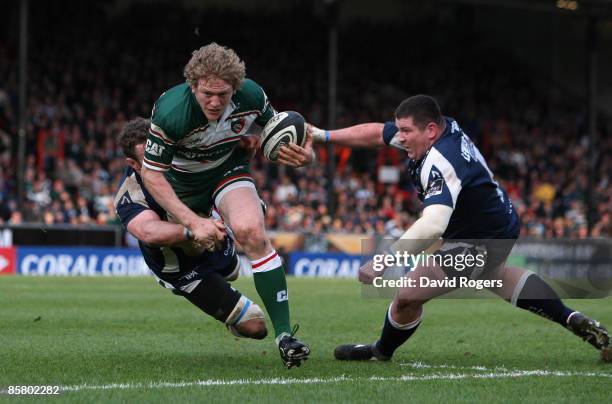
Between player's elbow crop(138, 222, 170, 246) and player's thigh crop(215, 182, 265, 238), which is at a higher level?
player's thigh crop(215, 182, 265, 238)

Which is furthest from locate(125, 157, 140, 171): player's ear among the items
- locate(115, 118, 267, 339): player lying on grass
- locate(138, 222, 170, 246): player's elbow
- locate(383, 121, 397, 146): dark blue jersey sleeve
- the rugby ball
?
locate(383, 121, 397, 146): dark blue jersey sleeve

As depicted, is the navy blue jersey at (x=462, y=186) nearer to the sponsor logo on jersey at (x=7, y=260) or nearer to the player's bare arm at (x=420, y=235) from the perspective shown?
the player's bare arm at (x=420, y=235)

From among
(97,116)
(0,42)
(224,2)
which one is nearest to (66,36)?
(0,42)

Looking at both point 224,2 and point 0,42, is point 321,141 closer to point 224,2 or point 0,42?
point 0,42

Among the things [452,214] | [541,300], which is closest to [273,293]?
[452,214]

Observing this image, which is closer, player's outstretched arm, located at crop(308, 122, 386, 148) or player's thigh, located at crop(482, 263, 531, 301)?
player's thigh, located at crop(482, 263, 531, 301)

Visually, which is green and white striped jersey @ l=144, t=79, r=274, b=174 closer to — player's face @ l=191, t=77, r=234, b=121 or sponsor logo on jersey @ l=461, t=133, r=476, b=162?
player's face @ l=191, t=77, r=234, b=121

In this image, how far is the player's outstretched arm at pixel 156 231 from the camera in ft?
23.2

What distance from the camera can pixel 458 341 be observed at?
364 inches

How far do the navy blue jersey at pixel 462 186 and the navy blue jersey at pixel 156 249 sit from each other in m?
1.58

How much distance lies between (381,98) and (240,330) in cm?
2776

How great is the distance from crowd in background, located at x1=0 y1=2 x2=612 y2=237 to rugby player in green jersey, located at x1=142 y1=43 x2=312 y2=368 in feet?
49.6

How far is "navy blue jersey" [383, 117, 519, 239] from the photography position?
22.1 ft

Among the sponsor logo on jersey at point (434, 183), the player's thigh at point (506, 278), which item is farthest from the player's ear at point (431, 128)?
the player's thigh at point (506, 278)
